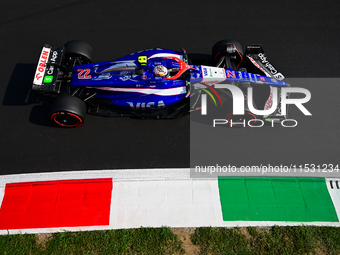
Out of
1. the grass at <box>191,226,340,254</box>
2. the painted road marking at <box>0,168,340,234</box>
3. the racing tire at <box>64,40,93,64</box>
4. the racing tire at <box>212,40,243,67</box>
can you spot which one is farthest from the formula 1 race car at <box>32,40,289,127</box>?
the grass at <box>191,226,340,254</box>

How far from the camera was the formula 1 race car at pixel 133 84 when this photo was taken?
243 inches

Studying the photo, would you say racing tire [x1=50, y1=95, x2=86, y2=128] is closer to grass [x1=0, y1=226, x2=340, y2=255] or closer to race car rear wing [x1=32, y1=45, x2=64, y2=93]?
race car rear wing [x1=32, y1=45, x2=64, y2=93]

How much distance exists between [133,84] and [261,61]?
11.8 ft

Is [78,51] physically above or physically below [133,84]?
above

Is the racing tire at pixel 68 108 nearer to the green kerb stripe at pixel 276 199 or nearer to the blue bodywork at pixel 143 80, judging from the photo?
the blue bodywork at pixel 143 80

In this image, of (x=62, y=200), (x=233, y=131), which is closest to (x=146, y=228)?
(x=62, y=200)

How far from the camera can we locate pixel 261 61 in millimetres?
7164

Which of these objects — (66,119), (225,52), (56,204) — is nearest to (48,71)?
(66,119)

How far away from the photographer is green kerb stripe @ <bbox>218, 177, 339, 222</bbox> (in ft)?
18.9

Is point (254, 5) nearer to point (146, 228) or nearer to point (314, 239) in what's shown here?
point (314, 239)

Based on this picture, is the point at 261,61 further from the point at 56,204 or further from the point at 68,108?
the point at 56,204

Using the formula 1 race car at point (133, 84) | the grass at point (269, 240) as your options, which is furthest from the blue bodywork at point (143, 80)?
the grass at point (269, 240)

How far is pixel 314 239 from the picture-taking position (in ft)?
18.1

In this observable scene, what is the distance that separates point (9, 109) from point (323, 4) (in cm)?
1076
